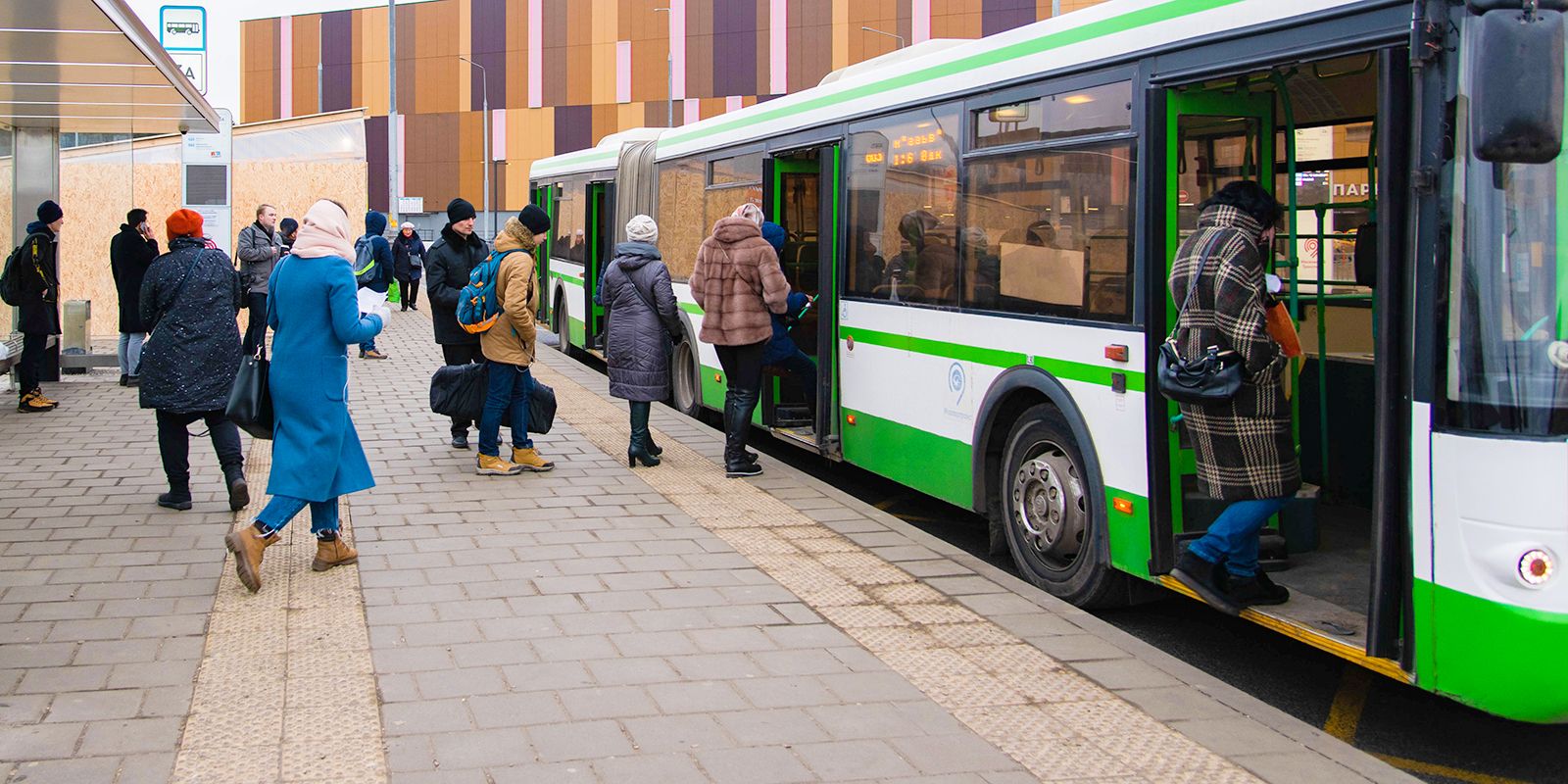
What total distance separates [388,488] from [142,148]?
1381 centimetres

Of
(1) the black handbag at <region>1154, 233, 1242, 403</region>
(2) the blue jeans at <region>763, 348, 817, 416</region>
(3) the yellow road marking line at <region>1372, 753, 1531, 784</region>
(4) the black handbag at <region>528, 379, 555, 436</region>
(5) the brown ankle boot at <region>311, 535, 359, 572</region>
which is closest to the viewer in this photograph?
(3) the yellow road marking line at <region>1372, 753, 1531, 784</region>

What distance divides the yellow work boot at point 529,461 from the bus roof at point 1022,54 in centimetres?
289

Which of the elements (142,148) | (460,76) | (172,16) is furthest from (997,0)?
(172,16)

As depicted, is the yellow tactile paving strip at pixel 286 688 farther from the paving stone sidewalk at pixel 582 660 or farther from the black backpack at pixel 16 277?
the black backpack at pixel 16 277

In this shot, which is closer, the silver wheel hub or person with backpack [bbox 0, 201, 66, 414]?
the silver wheel hub

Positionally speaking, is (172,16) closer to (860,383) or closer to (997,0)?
(860,383)

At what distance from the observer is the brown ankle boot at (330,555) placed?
682 cm

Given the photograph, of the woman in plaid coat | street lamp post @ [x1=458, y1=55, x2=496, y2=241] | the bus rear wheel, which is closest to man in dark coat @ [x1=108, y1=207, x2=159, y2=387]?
the bus rear wheel

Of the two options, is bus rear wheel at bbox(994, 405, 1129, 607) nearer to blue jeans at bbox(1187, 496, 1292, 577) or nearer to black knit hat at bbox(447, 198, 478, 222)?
blue jeans at bbox(1187, 496, 1292, 577)

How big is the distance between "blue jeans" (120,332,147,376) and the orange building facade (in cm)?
4509

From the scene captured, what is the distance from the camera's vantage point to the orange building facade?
59.1 metres

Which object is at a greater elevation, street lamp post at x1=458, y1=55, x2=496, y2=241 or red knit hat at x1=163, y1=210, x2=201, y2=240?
street lamp post at x1=458, y1=55, x2=496, y2=241

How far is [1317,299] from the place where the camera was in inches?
288

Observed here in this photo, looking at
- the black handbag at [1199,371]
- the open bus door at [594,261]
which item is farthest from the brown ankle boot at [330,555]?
the open bus door at [594,261]
